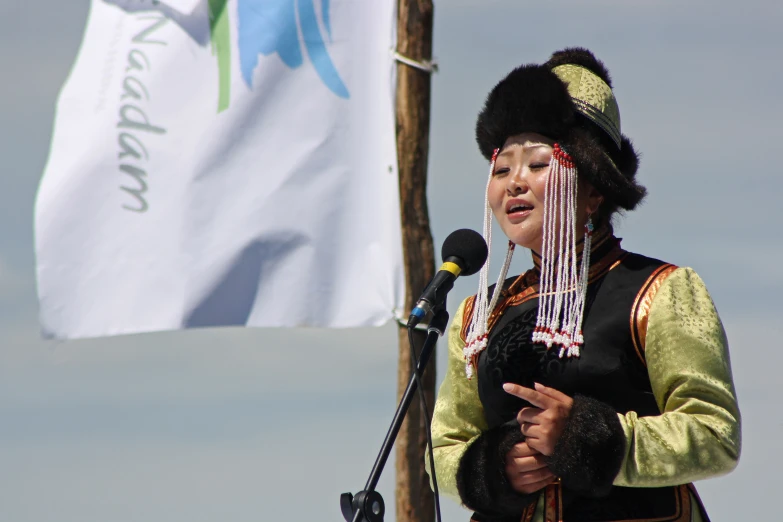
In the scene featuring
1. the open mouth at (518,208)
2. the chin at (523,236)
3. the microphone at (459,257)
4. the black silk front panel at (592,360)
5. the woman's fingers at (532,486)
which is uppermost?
the open mouth at (518,208)

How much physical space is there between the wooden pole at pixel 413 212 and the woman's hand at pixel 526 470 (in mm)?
2656

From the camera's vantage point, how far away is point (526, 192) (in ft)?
9.64

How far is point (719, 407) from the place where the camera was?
8.48 ft

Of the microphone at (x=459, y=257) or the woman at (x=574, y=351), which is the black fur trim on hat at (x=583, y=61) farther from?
the microphone at (x=459, y=257)

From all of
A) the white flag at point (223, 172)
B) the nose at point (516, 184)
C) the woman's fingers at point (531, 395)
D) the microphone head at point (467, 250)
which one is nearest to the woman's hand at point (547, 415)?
the woman's fingers at point (531, 395)

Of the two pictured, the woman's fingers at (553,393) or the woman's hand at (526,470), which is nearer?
the woman's fingers at (553,393)

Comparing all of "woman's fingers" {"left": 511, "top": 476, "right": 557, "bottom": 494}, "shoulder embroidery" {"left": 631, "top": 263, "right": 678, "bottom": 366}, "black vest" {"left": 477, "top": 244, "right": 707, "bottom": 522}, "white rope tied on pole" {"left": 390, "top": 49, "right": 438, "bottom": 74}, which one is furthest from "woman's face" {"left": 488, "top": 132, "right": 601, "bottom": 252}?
"white rope tied on pole" {"left": 390, "top": 49, "right": 438, "bottom": 74}

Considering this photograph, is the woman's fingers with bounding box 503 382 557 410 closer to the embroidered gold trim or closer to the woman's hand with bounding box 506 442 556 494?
the woman's hand with bounding box 506 442 556 494

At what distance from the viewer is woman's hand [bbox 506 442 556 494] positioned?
8.87 feet

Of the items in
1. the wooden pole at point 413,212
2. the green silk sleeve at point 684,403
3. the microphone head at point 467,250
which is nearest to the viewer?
the green silk sleeve at point 684,403

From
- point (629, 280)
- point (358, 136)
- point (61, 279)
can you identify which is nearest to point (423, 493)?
point (358, 136)

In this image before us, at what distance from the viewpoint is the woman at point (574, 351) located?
2568mm

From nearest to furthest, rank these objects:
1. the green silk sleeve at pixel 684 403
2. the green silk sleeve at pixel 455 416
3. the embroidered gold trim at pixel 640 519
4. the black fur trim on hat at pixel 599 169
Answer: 1. the green silk sleeve at pixel 684 403
2. the embroidered gold trim at pixel 640 519
3. the black fur trim on hat at pixel 599 169
4. the green silk sleeve at pixel 455 416

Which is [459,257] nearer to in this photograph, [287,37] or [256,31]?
[287,37]
